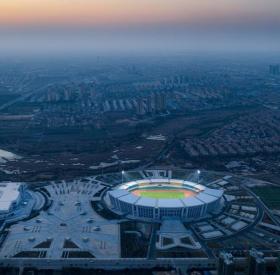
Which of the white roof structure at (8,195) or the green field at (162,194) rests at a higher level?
the green field at (162,194)

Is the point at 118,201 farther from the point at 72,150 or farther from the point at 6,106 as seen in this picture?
the point at 6,106

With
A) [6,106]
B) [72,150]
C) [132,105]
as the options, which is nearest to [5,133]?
[72,150]

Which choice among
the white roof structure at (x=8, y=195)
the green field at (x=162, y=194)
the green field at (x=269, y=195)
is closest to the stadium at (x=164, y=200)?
the green field at (x=162, y=194)

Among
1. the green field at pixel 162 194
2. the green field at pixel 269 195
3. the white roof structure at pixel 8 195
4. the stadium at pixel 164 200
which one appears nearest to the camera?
→ the stadium at pixel 164 200

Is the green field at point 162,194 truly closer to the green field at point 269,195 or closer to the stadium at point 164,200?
the stadium at point 164,200

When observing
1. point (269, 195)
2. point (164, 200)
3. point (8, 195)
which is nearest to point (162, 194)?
point (164, 200)

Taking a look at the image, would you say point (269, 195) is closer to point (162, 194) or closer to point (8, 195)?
point (162, 194)

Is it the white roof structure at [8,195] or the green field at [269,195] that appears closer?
the white roof structure at [8,195]
